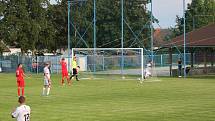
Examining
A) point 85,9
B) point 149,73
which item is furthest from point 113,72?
point 85,9

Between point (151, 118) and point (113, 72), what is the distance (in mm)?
37861

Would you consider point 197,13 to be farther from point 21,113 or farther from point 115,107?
point 21,113

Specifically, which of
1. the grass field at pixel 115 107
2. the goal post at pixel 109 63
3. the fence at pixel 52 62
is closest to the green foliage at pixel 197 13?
the fence at pixel 52 62

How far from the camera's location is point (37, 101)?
85.1 ft

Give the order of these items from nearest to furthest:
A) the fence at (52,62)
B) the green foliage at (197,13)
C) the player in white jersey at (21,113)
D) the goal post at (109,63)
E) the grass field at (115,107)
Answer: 1. the player in white jersey at (21,113)
2. the grass field at (115,107)
3. the goal post at (109,63)
4. the fence at (52,62)
5. the green foliage at (197,13)

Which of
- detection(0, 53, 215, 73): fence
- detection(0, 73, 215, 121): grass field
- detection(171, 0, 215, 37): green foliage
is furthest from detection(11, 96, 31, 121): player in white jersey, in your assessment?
detection(171, 0, 215, 37): green foliage

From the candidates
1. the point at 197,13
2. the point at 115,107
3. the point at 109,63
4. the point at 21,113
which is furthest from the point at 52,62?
the point at 21,113

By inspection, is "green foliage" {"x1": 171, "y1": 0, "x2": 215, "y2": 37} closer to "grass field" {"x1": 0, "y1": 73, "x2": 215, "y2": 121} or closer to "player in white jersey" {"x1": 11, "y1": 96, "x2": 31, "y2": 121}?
"grass field" {"x1": 0, "y1": 73, "x2": 215, "y2": 121}

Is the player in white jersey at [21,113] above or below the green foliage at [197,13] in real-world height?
below

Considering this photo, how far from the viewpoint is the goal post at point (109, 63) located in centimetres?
→ 5475

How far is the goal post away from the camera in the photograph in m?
54.8

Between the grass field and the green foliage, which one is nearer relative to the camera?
the grass field

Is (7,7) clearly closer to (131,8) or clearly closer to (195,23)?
(131,8)

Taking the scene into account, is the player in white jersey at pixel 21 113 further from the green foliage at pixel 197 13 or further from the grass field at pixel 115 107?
the green foliage at pixel 197 13
